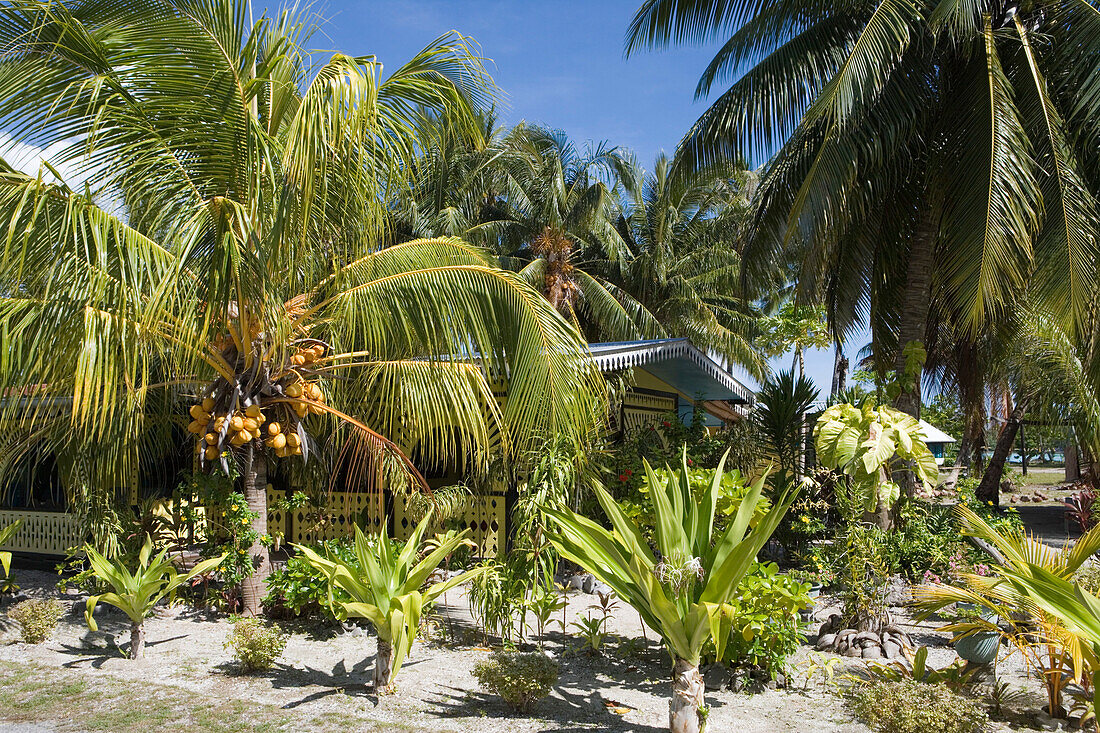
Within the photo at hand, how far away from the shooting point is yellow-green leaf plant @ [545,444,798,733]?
4516mm

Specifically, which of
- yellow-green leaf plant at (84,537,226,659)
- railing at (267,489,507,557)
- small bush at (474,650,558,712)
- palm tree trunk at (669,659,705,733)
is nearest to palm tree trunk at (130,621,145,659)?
yellow-green leaf plant at (84,537,226,659)

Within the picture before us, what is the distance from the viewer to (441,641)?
7031 millimetres

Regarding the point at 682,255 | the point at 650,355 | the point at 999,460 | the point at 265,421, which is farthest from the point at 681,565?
the point at 682,255

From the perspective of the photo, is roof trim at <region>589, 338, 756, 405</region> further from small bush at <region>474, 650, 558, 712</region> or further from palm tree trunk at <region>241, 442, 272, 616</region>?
small bush at <region>474, 650, 558, 712</region>

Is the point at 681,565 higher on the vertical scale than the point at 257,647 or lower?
higher

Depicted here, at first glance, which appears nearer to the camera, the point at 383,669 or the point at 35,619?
the point at 383,669

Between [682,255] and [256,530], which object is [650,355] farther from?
[682,255]

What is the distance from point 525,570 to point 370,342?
259 cm

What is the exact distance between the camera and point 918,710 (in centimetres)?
432

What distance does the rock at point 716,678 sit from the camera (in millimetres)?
5738

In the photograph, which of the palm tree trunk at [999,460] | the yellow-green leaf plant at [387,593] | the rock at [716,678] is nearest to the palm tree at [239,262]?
the yellow-green leaf plant at [387,593]

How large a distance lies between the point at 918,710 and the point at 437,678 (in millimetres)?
3343

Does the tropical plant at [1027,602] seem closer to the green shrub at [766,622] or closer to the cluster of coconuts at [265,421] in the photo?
the green shrub at [766,622]

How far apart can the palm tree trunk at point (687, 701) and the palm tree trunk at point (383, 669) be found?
6.77ft
